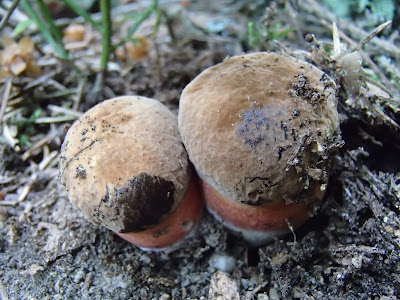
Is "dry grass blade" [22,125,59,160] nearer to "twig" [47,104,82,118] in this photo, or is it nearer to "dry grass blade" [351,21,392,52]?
"twig" [47,104,82,118]

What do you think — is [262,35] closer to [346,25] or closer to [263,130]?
[346,25]

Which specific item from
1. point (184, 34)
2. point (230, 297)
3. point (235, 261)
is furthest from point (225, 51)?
point (230, 297)

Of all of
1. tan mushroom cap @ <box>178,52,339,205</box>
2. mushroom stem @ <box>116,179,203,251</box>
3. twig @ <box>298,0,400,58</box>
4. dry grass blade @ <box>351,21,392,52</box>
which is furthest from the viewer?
twig @ <box>298,0,400,58</box>

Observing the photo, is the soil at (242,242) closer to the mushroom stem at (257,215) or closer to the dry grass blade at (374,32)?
the mushroom stem at (257,215)

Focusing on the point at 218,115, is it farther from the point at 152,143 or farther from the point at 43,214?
the point at 43,214

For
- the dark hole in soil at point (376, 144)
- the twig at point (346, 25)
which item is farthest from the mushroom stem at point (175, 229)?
the twig at point (346, 25)

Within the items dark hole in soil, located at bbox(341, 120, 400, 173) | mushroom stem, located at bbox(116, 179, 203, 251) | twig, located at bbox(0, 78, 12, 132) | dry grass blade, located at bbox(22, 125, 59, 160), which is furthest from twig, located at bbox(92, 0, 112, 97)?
dark hole in soil, located at bbox(341, 120, 400, 173)

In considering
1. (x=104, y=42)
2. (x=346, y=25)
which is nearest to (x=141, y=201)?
(x=104, y=42)
